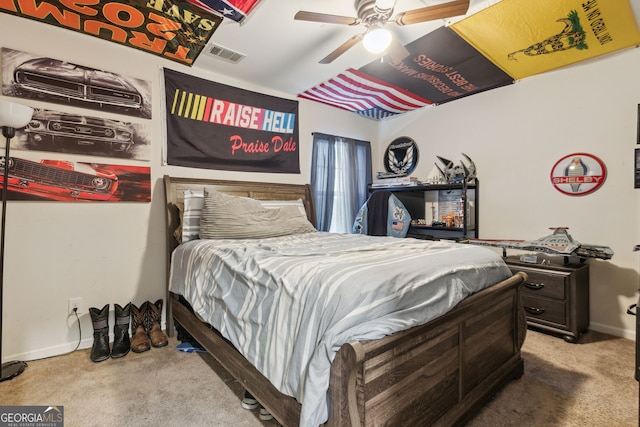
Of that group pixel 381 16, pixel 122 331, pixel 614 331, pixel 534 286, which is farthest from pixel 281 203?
pixel 614 331

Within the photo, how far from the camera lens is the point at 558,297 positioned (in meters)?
2.23

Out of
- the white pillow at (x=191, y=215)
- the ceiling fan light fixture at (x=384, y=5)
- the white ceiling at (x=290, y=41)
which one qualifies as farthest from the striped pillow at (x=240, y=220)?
the ceiling fan light fixture at (x=384, y=5)

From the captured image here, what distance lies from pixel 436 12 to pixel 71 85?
2.43m

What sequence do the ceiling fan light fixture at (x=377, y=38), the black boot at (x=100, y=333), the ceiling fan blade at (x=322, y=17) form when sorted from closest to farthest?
the ceiling fan blade at (x=322, y=17), the ceiling fan light fixture at (x=377, y=38), the black boot at (x=100, y=333)

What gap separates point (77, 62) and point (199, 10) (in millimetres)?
1032

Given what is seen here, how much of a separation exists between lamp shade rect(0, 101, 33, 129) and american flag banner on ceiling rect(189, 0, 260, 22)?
1.14 metres

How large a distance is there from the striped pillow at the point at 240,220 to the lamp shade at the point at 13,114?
1.09 metres

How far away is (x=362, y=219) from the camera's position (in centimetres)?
344

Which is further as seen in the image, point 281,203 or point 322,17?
point 281,203

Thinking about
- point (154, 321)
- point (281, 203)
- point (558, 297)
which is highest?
point (281, 203)

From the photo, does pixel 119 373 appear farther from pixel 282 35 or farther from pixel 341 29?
pixel 341 29

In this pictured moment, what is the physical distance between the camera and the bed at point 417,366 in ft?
2.95

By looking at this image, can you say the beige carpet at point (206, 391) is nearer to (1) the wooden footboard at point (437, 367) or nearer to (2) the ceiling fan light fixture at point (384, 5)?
(1) the wooden footboard at point (437, 367)

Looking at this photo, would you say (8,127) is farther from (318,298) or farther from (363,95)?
(363,95)
